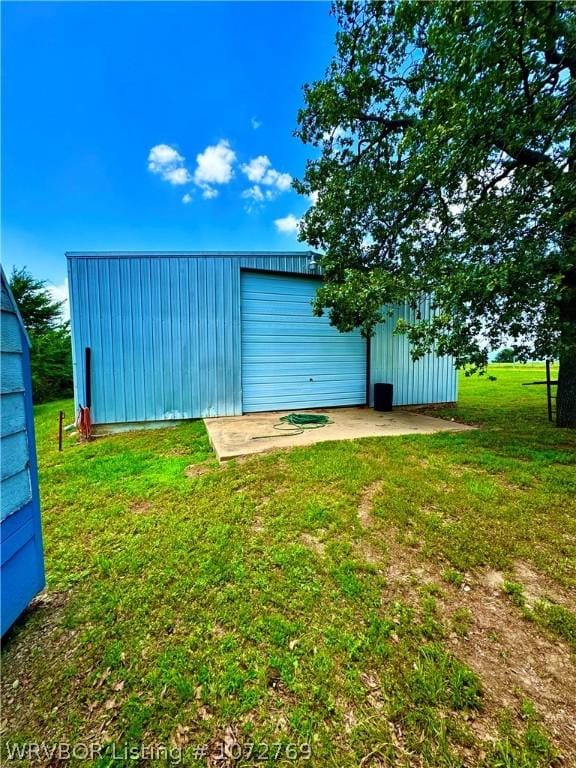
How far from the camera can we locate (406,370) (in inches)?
310

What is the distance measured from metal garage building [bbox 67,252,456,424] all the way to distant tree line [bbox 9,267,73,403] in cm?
810

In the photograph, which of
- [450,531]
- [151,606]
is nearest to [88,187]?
[151,606]

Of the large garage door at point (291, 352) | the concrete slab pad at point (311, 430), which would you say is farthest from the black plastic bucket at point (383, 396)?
the large garage door at point (291, 352)

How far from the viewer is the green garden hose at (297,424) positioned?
17.1ft

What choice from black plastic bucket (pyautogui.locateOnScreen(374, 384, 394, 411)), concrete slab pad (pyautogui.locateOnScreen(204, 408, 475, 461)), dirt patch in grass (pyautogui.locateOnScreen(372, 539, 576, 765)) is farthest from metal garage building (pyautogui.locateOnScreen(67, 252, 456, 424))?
dirt patch in grass (pyautogui.locateOnScreen(372, 539, 576, 765))

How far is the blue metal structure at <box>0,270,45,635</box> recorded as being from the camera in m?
1.49

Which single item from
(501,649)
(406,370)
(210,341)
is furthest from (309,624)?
(406,370)

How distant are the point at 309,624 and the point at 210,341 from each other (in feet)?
18.3

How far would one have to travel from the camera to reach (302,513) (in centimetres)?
261

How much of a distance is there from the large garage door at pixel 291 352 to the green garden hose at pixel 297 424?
3.16 feet

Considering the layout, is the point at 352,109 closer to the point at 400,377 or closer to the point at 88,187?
the point at 400,377

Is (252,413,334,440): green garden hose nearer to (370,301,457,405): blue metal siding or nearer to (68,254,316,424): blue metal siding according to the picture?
(68,254,316,424): blue metal siding

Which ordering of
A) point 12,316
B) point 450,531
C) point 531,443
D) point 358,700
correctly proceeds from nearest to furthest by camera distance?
1. point 358,700
2. point 12,316
3. point 450,531
4. point 531,443

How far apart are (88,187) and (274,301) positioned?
21.4ft
